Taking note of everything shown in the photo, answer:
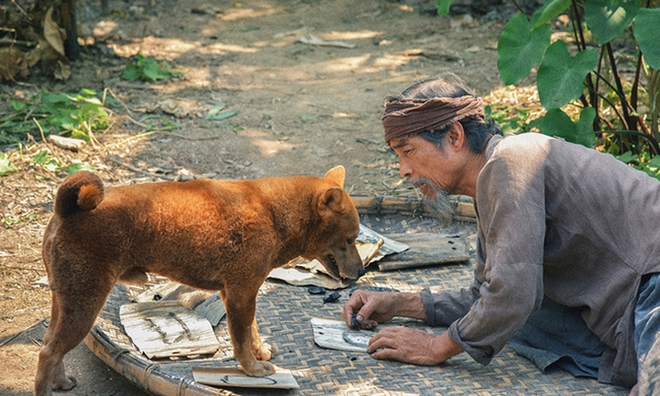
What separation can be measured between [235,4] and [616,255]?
393 inches

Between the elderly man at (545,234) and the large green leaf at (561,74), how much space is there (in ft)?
6.07

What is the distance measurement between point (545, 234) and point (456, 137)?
608 millimetres

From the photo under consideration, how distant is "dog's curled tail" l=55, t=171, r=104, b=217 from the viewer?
10.8 ft

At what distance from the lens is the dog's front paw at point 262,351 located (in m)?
3.91

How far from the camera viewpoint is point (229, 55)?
10352 mm

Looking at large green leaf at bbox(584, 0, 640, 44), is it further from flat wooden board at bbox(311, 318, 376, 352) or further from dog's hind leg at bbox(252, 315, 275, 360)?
dog's hind leg at bbox(252, 315, 275, 360)

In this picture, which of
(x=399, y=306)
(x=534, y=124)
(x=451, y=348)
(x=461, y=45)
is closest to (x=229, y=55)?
(x=461, y=45)

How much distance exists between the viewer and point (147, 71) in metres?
9.31

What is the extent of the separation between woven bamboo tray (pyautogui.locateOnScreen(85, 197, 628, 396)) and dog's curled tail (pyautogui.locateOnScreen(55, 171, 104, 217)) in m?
0.81

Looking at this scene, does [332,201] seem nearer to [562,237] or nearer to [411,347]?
[411,347]

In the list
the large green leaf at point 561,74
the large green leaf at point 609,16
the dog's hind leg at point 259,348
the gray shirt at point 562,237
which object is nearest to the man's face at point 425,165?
the gray shirt at point 562,237

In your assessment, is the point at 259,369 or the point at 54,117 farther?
the point at 54,117

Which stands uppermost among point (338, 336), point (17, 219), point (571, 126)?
point (571, 126)

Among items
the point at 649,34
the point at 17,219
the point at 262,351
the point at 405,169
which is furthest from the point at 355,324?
the point at 17,219
